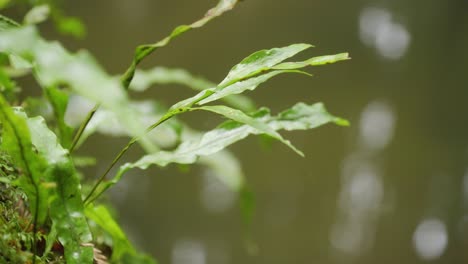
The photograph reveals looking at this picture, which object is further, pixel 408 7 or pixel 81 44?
pixel 408 7

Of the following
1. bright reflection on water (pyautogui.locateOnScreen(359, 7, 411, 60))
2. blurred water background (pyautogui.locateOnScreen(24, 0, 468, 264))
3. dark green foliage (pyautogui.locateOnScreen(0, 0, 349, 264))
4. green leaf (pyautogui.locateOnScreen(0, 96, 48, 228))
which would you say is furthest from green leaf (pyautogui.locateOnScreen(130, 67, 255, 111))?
bright reflection on water (pyautogui.locateOnScreen(359, 7, 411, 60))

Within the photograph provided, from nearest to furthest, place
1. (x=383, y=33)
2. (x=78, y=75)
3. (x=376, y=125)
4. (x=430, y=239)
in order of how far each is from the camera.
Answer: (x=78, y=75)
(x=430, y=239)
(x=376, y=125)
(x=383, y=33)

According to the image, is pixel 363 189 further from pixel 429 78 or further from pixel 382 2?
pixel 382 2

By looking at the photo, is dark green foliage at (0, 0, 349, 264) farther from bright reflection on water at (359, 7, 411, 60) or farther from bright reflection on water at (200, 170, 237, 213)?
bright reflection on water at (359, 7, 411, 60)

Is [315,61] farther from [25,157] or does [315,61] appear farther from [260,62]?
[25,157]

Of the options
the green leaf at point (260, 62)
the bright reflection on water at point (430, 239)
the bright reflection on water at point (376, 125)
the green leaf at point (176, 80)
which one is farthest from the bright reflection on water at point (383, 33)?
the green leaf at point (260, 62)

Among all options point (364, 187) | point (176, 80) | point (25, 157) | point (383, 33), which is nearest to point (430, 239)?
point (364, 187)

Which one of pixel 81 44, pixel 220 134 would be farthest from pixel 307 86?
pixel 220 134
